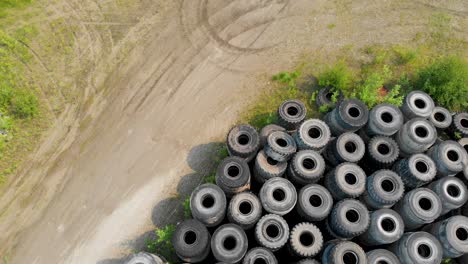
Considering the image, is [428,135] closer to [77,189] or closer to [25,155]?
[77,189]

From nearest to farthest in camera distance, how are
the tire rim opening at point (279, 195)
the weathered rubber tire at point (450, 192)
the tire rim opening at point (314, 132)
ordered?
the tire rim opening at point (279, 195) → the weathered rubber tire at point (450, 192) → the tire rim opening at point (314, 132)

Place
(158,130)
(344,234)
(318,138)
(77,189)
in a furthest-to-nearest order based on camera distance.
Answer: (158,130)
(77,189)
(318,138)
(344,234)

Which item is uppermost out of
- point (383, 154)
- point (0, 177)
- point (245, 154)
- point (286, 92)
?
point (286, 92)

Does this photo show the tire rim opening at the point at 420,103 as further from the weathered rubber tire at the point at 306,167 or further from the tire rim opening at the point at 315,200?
the tire rim opening at the point at 315,200

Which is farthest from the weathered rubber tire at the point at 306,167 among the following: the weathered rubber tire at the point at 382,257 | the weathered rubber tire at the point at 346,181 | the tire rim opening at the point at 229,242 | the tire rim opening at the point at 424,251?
the tire rim opening at the point at 424,251

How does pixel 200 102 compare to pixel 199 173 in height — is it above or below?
above

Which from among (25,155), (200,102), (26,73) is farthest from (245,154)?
(26,73)

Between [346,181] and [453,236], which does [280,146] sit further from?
[453,236]
